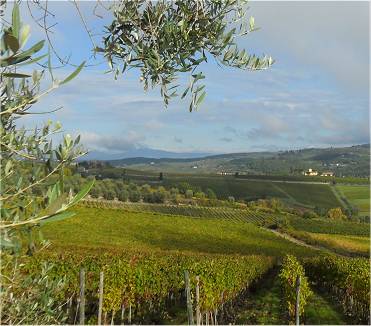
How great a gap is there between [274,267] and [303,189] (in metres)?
92.8

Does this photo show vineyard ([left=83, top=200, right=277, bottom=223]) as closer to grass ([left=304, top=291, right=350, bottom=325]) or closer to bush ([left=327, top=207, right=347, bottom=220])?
bush ([left=327, top=207, right=347, bottom=220])

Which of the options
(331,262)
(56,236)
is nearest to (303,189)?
(56,236)

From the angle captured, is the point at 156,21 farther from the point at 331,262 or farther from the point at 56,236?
the point at 56,236

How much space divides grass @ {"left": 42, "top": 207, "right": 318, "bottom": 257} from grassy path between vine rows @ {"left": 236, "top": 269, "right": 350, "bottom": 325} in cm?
2486

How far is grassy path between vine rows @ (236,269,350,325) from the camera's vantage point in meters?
18.4

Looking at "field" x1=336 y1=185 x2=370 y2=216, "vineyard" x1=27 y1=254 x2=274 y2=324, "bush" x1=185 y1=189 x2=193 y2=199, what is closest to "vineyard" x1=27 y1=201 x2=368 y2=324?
"vineyard" x1=27 y1=254 x2=274 y2=324

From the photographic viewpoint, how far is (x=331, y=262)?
27875 mm

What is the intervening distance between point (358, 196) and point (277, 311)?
Answer: 378ft

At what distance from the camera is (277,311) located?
20438 millimetres

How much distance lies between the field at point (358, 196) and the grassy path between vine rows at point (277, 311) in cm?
9690

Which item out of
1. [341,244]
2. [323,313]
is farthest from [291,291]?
[341,244]

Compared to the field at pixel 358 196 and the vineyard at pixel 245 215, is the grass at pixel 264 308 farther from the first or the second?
the field at pixel 358 196

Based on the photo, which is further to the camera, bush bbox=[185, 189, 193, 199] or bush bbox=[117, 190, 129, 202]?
bush bbox=[185, 189, 193, 199]

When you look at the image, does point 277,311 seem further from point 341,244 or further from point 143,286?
point 341,244
